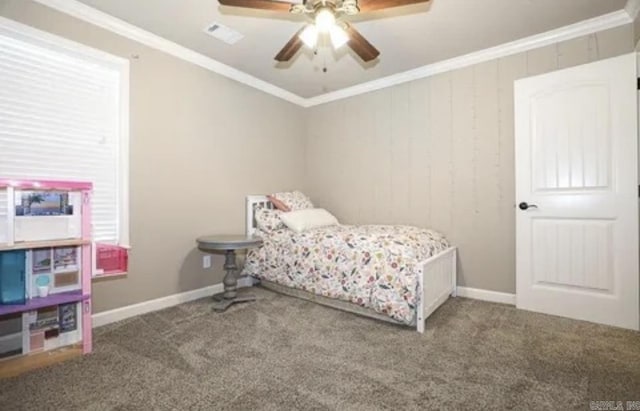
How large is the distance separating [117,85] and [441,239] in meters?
3.19

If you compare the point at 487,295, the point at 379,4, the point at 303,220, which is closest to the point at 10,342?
the point at 303,220

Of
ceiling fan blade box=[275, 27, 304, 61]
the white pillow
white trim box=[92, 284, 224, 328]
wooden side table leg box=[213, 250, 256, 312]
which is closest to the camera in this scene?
ceiling fan blade box=[275, 27, 304, 61]

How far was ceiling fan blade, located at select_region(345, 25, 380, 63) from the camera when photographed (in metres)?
1.97

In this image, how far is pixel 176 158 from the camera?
2922 mm

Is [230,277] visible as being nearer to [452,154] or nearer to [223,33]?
[223,33]

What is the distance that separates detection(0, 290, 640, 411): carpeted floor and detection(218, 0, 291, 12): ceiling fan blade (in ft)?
6.90

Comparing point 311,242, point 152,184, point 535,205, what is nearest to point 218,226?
point 152,184

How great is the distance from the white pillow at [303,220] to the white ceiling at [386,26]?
1592 mm

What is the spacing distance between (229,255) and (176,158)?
3.41 feet

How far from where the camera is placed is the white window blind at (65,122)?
2086 millimetres

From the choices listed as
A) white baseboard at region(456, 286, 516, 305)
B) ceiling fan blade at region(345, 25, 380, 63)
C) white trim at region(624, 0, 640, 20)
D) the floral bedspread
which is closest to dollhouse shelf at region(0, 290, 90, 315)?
the floral bedspread

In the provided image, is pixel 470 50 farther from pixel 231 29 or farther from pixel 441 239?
pixel 231 29

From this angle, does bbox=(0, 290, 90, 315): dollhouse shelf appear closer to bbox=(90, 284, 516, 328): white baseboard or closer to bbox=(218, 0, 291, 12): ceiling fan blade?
bbox=(90, 284, 516, 328): white baseboard

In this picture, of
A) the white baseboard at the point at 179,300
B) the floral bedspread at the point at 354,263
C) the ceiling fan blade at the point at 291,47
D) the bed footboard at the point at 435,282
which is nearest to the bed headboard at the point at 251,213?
the floral bedspread at the point at 354,263
